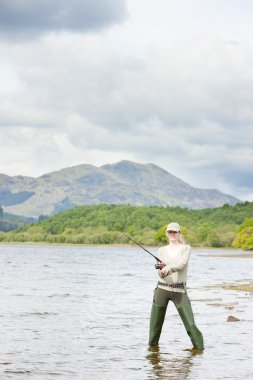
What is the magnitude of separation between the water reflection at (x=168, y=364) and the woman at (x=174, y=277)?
2.63 feet

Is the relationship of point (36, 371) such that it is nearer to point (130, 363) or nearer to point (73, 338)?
point (130, 363)

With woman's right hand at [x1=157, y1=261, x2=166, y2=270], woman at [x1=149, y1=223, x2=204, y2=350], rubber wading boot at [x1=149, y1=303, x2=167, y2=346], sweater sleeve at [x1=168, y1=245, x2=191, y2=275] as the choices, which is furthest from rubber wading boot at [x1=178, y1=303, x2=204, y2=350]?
woman's right hand at [x1=157, y1=261, x2=166, y2=270]

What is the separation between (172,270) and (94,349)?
12.3ft

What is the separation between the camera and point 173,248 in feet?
53.7

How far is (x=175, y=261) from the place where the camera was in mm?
16203

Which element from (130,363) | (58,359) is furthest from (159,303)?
(58,359)

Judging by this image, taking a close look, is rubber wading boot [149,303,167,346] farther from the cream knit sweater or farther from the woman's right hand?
the woman's right hand

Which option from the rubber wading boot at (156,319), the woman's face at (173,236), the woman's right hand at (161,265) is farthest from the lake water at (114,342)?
the woman's face at (173,236)

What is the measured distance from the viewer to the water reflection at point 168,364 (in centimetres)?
1437

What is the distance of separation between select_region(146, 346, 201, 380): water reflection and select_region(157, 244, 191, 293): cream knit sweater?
1724 millimetres

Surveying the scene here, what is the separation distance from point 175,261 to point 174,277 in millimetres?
428

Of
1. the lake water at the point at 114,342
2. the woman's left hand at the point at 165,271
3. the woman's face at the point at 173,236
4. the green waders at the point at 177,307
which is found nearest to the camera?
the lake water at the point at 114,342

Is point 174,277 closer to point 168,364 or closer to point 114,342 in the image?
point 168,364

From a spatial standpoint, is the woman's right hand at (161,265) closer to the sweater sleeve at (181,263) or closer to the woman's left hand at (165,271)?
the woman's left hand at (165,271)
